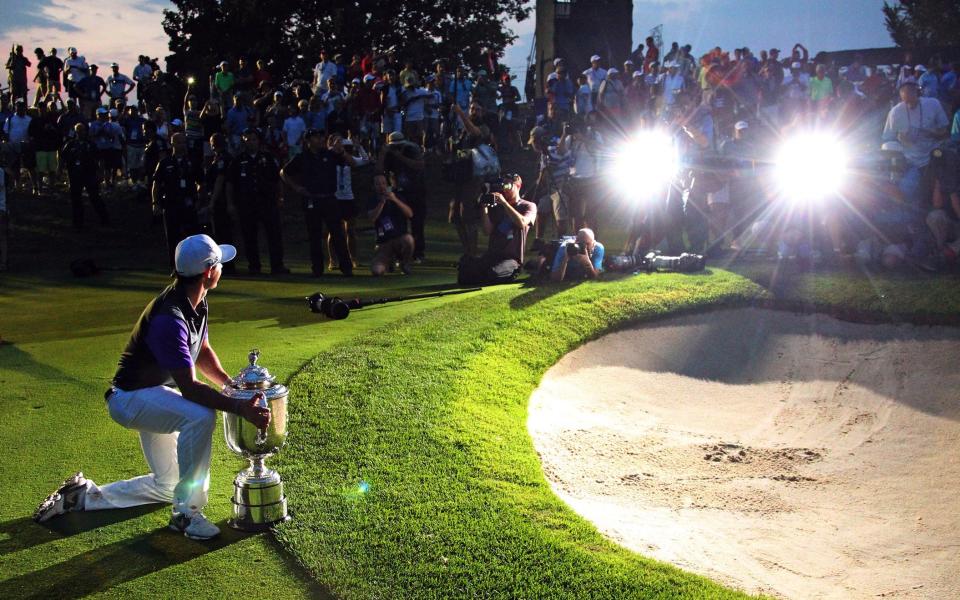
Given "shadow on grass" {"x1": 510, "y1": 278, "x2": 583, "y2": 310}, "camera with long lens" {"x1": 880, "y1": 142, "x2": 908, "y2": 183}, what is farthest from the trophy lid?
"camera with long lens" {"x1": 880, "y1": 142, "x2": 908, "y2": 183}

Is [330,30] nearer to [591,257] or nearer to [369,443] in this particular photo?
[591,257]

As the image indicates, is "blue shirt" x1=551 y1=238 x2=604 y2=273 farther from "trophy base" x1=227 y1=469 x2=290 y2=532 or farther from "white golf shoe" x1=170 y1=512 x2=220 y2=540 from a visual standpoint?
"white golf shoe" x1=170 y1=512 x2=220 y2=540

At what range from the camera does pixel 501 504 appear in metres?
6.43

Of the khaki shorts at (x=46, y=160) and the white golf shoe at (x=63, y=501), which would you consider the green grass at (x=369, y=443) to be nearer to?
the white golf shoe at (x=63, y=501)

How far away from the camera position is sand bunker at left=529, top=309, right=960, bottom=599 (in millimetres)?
6719

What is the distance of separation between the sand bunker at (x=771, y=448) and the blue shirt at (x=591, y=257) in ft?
6.60

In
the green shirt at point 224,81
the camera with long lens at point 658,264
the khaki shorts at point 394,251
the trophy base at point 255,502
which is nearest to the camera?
the trophy base at point 255,502

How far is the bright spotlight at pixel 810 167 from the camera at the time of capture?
1602 centimetres

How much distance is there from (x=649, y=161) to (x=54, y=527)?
12.3 meters

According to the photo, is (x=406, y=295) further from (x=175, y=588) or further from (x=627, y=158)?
(x=175, y=588)

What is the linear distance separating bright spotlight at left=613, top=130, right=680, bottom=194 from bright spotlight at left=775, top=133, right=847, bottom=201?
217 cm

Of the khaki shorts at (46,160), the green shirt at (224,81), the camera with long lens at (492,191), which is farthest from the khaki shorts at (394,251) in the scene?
the khaki shorts at (46,160)

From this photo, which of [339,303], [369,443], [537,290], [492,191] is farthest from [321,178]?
[369,443]

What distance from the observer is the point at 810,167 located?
1645 cm
